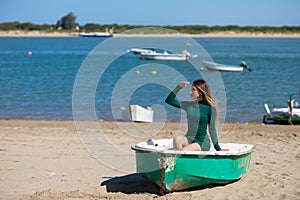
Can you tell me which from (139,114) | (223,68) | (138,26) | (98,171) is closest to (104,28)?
(138,26)

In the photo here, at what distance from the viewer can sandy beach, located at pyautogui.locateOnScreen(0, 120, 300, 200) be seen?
25.2ft

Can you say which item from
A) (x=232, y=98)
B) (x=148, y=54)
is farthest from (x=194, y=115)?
(x=148, y=54)

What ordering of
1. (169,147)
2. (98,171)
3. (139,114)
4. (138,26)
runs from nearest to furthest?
(169,147)
(98,171)
(139,114)
(138,26)

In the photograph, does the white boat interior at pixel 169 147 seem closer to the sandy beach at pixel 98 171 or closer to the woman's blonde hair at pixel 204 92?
the sandy beach at pixel 98 171

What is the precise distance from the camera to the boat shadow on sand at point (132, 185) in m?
7.90

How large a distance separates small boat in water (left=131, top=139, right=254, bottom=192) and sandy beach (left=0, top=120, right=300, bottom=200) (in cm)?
20

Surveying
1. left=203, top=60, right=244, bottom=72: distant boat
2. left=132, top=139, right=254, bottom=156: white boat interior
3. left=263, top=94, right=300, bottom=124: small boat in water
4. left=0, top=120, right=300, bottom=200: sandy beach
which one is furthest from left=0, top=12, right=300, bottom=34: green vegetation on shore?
left=132, top=139, right=254, bottom=156: white boat interior

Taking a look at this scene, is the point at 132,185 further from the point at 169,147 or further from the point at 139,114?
the point at 139,114

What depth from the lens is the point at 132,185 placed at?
825 cm

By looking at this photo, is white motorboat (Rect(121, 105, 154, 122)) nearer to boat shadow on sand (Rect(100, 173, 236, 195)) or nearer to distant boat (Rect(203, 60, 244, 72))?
boat shadow on sand (Rect(100, 173, 236, 195))

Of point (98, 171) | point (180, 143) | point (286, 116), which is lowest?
point (286, 116)

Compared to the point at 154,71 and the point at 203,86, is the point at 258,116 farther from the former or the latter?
the point at 154,71

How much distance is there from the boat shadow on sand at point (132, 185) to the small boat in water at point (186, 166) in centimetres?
28

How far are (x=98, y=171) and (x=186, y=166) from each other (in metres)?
2.31
